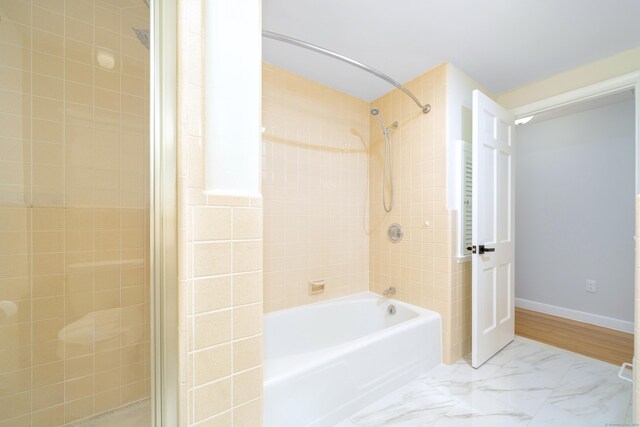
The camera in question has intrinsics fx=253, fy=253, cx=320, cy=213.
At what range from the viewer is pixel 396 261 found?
7.22 ft

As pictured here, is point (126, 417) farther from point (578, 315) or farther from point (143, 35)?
point (578, 315)

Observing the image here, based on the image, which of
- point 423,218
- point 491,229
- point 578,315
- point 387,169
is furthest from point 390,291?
point 578,315

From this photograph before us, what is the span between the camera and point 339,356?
134 cm

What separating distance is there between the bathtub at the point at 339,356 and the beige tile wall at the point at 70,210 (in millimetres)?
606

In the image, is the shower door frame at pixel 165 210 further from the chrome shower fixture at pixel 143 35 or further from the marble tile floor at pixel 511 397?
the marble tile floor at pixel 511 397

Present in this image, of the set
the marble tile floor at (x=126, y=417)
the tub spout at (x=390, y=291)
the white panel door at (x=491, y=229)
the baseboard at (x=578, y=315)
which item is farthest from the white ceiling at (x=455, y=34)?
the baseboard at (x=578, y=315)

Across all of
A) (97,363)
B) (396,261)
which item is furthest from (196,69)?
(396,261)

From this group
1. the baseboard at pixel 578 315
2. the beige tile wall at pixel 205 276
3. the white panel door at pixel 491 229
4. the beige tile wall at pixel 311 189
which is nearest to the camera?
the beige tile wall at pixel 205 276

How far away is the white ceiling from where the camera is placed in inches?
53.6

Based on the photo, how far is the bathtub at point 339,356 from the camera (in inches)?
46.8

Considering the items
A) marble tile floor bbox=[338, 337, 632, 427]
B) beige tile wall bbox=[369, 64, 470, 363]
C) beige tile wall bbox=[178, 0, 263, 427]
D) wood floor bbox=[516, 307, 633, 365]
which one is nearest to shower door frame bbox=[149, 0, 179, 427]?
beige tile wall bbox=[178, 0, 263, 427]

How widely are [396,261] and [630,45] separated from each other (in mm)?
2085

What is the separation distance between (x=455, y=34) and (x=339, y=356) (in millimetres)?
2009

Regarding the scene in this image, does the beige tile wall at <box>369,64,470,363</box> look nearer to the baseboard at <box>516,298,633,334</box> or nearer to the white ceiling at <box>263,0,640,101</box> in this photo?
the white ceiling at <box>263,0,640,101</box>
